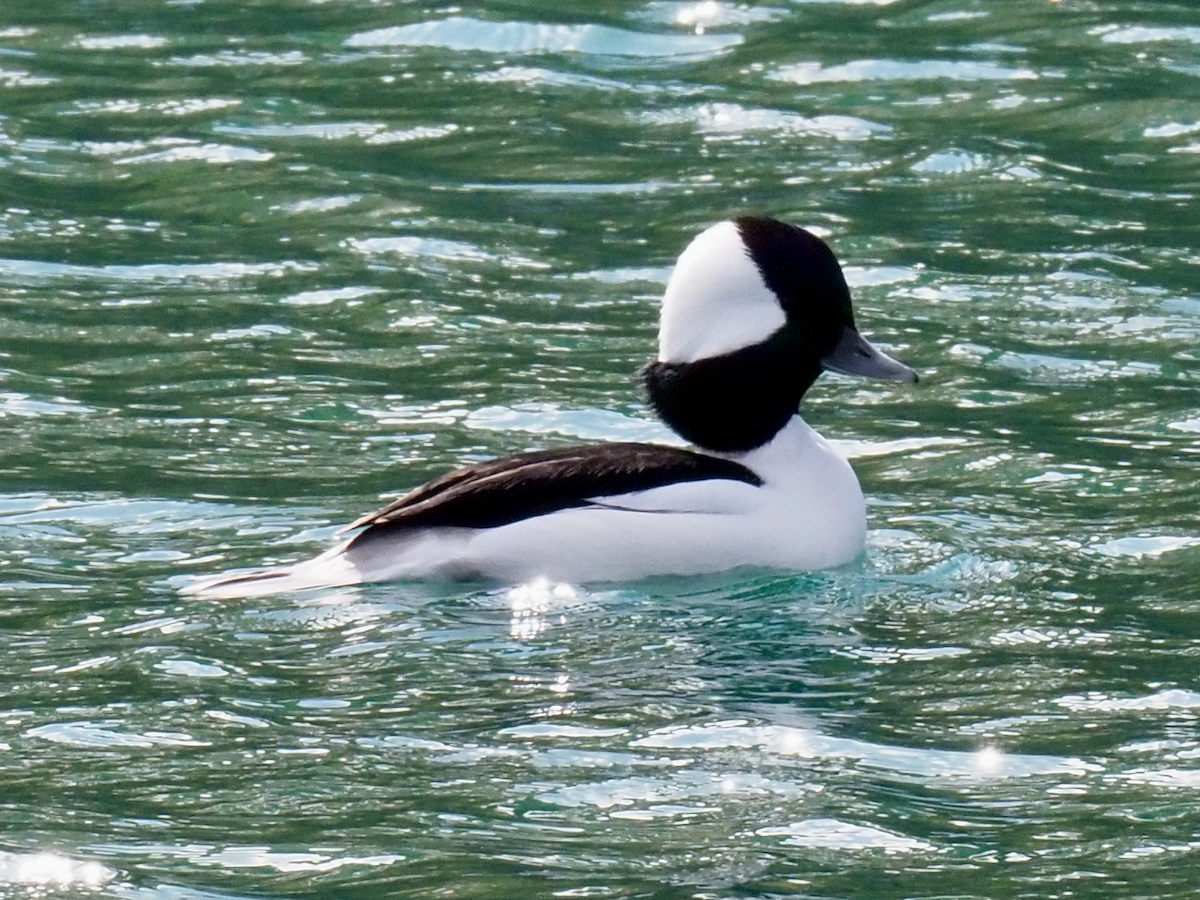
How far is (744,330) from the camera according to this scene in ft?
23.6

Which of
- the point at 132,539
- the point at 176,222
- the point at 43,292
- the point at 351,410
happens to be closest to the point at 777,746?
the point at 132,539

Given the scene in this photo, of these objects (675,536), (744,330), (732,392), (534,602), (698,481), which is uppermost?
(744,330)

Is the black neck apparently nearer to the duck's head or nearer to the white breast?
the duck's head

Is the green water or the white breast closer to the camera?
the green water

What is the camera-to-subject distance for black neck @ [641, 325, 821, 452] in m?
7.21

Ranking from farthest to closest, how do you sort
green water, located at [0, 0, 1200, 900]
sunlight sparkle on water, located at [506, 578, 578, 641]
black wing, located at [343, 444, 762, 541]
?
black wing, located at [343, 444, 762, 541], sunlight sparkle on water, located at [506, 578, 578, 641], green water, located at [0, 0, 1200, 900]

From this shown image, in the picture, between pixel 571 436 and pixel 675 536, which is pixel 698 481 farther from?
pixel 571 436

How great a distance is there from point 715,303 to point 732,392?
0.96 ft

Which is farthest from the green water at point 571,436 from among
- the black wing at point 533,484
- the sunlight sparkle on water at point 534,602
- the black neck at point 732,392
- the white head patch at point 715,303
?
the white head patch at point 715,303

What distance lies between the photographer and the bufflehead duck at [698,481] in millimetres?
6762

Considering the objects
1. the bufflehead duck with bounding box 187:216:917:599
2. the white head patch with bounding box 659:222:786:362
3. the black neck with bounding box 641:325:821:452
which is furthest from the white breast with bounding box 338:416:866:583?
the white head patch with bounding box 659:222:786:362

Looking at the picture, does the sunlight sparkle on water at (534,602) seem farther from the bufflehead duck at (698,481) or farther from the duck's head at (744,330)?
the duck's head at (744,330)

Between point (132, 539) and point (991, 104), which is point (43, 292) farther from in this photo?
point (991, 104)

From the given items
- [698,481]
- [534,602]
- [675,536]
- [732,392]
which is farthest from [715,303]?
[534,602]
